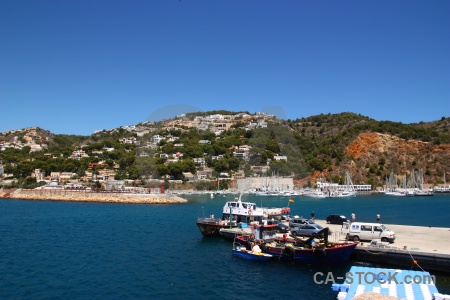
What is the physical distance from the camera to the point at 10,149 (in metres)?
147

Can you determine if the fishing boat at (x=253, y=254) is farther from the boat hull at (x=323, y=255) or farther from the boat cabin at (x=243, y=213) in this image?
the boat cabin at (x=243, y=213)

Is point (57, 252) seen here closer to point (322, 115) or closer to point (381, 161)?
point (381, 161)

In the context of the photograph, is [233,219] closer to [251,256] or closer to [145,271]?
[251,256]

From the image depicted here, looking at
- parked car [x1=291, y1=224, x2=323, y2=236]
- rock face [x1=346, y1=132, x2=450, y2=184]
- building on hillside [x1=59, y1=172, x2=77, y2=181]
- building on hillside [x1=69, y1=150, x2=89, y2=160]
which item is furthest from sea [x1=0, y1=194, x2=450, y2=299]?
building on hillside [x1=69, y1=150, x2=89, y2=160]

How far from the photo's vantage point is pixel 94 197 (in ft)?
260

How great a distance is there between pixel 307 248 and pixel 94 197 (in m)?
66.1

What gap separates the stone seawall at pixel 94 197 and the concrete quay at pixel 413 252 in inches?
2141

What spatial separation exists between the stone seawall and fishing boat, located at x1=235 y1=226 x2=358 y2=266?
170 feet

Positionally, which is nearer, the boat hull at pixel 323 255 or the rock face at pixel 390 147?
the boat hull at pixel 323 255

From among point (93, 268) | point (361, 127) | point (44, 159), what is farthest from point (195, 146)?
point (93, 268)

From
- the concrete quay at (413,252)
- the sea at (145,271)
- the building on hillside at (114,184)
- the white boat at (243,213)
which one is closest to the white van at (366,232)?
the concrete quay at (413,252)

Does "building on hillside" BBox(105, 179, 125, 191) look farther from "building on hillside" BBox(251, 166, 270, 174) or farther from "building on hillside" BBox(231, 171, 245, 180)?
"building on hillside" BBox(251, 166, 270, 174)

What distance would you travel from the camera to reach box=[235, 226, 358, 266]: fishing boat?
20.3 meters

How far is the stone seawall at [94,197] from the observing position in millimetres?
75062
